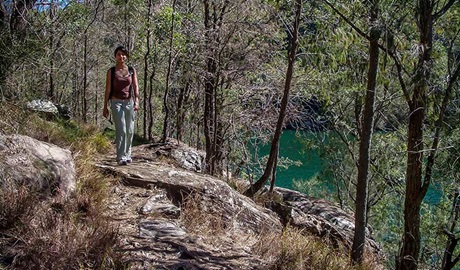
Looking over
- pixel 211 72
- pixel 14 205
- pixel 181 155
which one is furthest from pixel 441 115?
pixel 211 72

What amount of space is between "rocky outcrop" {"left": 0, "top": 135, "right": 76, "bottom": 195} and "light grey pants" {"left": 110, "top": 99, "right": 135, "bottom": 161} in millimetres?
1179

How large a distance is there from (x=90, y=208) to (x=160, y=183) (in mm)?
1508

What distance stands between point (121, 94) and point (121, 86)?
10 centimetres

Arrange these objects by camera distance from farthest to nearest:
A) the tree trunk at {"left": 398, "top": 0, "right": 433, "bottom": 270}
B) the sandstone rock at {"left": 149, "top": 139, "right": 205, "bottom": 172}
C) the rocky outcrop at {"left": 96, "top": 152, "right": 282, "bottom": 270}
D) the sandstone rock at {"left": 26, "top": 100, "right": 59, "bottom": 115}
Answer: the sandstone rock at {"left": 149, "top": 139, "right": 205, "bottom": 172}
the sandstone rock at {"left": 26, "top": 100, "right": 59, "bottom": 115}
the tree trunk at {"left": 398, "top": 0, "right": 433, "bottom": 270}
the rocky outcrop at {"left": 96, "top": 152, "right": 282, "bottom": 270}

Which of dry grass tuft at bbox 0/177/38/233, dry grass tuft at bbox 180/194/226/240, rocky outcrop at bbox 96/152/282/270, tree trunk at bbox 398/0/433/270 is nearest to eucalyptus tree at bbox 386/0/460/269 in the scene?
tree trunk at bbox 398/0/433/270

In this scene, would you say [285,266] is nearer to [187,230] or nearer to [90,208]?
[187,230]

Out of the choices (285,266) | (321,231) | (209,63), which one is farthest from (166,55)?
(285,266)

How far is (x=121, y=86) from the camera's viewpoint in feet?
20.5

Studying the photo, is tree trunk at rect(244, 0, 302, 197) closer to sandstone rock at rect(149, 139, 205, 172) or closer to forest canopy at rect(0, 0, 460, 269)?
forest canopy at rect(0, 0, 460, 269)

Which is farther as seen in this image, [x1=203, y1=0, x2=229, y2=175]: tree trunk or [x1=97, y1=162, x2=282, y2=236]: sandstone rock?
[x1=203, y1=0, x2=229, y2=175]: tree trunk

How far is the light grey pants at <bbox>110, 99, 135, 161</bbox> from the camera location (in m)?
6.28

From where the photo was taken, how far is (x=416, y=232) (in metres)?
6.70

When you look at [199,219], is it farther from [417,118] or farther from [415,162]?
[417,118]

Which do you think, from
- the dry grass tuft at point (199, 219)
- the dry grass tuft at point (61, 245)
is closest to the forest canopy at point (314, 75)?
the dry grass tuft at point (199, 219)
